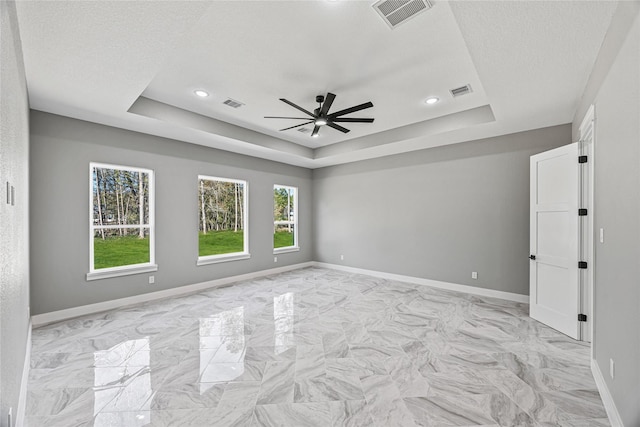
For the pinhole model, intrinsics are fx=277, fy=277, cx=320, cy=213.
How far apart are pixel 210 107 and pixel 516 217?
5027 millimetres

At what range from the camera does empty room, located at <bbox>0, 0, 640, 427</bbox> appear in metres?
1.87

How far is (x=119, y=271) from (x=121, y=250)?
282cm

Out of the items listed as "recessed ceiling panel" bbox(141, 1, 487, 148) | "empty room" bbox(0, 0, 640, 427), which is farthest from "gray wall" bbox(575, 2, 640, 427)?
"recessed ceiling panel" bbox(141, 1, 487, 148)

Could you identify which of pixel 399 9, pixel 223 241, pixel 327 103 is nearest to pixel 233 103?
pixel 327 103

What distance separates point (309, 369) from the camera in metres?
2.48

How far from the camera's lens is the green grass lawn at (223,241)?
6.93 meters

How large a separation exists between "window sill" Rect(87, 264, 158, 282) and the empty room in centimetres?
3

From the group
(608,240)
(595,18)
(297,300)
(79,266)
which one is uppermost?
(595,18)

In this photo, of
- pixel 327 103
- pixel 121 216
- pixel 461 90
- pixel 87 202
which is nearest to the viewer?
pixel 327 103

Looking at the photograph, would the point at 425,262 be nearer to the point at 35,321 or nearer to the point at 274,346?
the point at 274,346

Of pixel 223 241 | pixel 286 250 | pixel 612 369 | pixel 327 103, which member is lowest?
pixel 612 369

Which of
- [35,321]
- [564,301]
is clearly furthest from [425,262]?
[35,321]

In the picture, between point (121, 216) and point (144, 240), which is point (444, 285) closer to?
point (121, 216)

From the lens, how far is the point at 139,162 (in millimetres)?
4371
